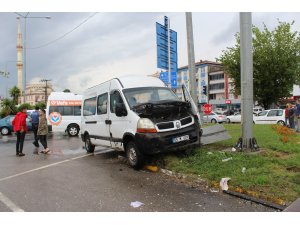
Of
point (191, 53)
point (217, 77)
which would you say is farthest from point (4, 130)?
point (217, 77)

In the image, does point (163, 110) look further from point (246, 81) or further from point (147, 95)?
Answer: point (246, 81)

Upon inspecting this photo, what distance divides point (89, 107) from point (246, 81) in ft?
17.0

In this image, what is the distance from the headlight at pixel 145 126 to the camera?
7.25 metres

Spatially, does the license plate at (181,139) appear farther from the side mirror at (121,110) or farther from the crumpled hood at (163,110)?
the side mirror at (121,110)

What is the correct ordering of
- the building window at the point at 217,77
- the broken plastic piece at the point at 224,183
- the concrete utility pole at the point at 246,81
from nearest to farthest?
the broken plastic piece at the point at 224,183 < the concrete utility pole at the point at 246,81 < the building window at the point at 217,77

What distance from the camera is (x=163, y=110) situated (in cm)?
762

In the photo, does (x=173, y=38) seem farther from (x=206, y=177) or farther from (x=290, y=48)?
(x=290, y=48)

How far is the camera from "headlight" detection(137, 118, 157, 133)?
7254 mm

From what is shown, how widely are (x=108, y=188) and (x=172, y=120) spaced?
234 centimetres

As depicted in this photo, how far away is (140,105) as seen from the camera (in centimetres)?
779

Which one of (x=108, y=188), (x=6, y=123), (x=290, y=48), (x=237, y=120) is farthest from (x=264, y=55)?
(x=108, y=188)

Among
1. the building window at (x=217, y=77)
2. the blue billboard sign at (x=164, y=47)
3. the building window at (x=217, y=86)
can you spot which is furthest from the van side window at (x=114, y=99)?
the building window at (x=217, y=86)

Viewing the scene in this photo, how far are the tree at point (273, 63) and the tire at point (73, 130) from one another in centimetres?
2059

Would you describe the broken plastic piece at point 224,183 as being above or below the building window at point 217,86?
below
